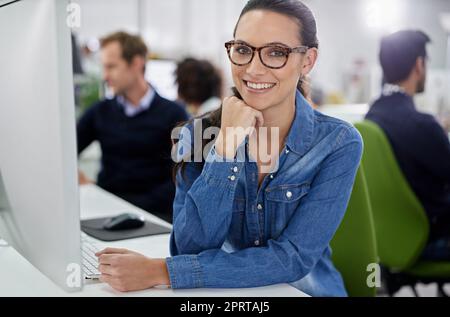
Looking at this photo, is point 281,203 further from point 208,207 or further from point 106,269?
point 106,269

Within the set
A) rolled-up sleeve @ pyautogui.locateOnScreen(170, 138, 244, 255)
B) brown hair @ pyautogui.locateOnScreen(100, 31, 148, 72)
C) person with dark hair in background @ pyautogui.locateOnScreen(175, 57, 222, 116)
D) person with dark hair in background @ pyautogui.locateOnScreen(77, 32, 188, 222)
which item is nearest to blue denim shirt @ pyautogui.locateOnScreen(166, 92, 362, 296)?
rolled-up sleeve @ pyautogui.locateOnScreen(170, 138, 244, 255)

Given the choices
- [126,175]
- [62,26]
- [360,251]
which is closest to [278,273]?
[360,251]

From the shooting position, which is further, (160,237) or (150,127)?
(150,127)

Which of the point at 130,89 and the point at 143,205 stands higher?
the point at 130,89

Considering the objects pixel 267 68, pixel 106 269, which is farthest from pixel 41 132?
pixel 267 68

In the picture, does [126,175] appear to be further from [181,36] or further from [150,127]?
[181,36]

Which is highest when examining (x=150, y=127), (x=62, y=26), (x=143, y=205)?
(x=62, y=26)

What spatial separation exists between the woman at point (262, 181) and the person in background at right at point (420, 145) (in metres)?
0.92

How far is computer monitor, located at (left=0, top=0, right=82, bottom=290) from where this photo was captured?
717 mm

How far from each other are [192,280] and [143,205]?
2.72 feet

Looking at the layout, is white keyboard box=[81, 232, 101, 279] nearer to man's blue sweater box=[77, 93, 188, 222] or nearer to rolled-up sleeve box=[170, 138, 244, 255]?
rolled-up sleeve box=[170, 138, 244, 255]

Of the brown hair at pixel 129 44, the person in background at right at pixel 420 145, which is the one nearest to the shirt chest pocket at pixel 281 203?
the person in background at right at pixel 420 145

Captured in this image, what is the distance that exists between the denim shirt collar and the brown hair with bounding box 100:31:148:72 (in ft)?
3.85

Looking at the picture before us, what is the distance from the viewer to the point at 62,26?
699mm
